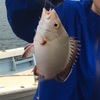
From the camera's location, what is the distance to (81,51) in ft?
7.38

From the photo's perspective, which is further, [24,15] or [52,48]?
→ [24,15]

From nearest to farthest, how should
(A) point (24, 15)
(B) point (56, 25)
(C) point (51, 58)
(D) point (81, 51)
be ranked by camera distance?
1. (B) point (56, 25)
2. (C) point (51, 58)
3. (D) point (81, 51)
4. (A) point (24, 15)

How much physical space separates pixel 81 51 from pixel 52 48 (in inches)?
13.8

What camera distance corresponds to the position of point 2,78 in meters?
7.46

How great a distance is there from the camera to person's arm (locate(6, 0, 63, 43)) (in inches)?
93.5

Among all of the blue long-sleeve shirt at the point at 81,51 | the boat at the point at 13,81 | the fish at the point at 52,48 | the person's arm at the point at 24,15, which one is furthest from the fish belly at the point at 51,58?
the boat at the point at 13,81

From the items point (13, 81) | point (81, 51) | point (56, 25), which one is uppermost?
point (56, 25)

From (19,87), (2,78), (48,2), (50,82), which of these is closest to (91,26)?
(48,2)

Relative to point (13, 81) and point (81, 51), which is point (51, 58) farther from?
point (13, 81)

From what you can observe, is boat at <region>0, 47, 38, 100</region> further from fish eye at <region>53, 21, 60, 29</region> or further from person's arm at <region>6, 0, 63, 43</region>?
fish eye at <region>53, 21, 60, 29</region>

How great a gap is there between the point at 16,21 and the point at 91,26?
1.77ft

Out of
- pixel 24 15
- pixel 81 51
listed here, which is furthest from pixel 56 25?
pixel 24 15

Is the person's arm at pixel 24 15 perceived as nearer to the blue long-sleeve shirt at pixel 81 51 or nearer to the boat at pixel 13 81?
the blue long-sleeve shirt at pixel 81 51

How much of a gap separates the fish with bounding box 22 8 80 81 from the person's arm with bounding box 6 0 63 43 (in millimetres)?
429
